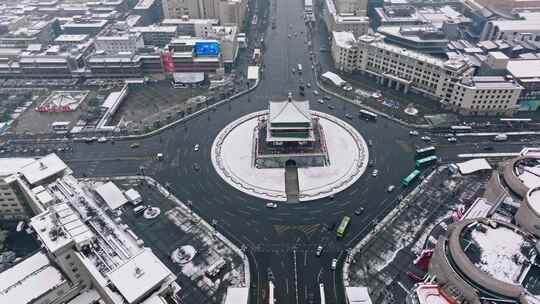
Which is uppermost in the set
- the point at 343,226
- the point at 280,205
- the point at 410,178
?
the point at 410,178

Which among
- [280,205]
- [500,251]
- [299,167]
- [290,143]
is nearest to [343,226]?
[280,205]

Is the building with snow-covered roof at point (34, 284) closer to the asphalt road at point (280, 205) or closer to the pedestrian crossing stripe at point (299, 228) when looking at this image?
the asphalt road at point (280, 205)

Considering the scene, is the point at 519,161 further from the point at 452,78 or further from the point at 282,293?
the point at 282,293

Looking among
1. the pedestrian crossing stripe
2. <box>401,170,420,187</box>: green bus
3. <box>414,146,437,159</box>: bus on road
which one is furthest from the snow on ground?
<box>414,146,437,159</box>: bus on road

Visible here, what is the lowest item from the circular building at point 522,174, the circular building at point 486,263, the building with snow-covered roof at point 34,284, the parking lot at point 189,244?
the parking lot at point 189,244

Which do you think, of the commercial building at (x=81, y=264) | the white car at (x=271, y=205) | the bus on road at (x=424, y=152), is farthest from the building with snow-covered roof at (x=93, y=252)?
the bus on road at (x=424, y=152)

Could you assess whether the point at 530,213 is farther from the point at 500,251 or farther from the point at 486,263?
the point at 486,263
